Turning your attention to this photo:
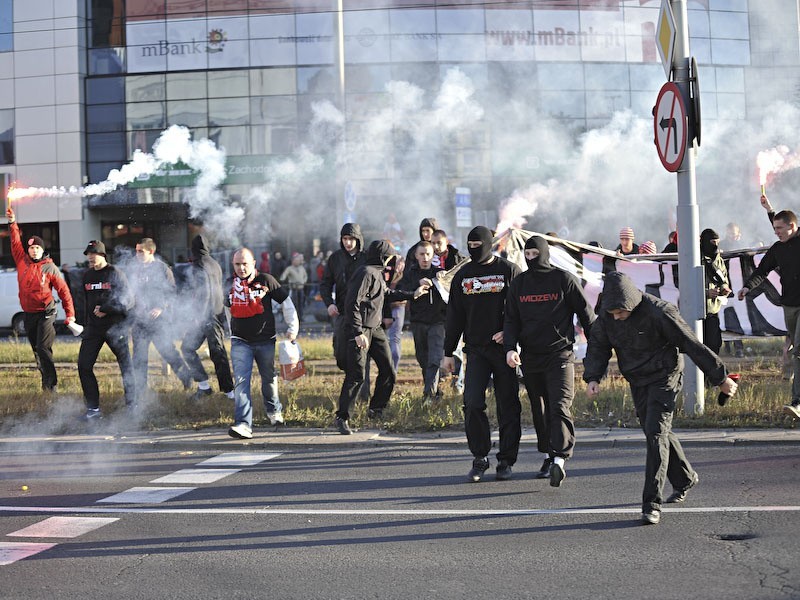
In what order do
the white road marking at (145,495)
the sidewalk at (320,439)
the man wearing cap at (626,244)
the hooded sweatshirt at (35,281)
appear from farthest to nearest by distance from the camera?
the man wearing cap at (626,244)
the hooded sweatshirt at (35,281)
the sidewalk at (320,439)
the white road marking at (145,495)

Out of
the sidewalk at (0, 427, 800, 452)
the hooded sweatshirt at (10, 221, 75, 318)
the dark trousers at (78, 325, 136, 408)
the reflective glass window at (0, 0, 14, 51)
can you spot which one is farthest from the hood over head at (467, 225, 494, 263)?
the reflective glass window at (0, 0, 14, 51)

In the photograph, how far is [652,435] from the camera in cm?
621

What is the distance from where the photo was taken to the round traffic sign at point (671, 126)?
30.3 feet

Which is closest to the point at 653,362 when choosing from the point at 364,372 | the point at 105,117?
the point at 364,372

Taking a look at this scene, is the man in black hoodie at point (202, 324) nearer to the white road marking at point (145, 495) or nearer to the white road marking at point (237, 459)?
the white road marking at point (237, 459)

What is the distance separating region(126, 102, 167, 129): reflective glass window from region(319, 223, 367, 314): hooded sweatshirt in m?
22.4

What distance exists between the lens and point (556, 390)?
7.23 meters

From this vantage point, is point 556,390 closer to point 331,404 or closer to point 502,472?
point 502,472

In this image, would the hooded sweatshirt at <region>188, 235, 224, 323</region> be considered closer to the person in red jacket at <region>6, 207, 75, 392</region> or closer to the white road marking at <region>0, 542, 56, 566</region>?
the person in red jacket at <region>6, 207, 75, 392</region>

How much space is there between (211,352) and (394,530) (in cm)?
601

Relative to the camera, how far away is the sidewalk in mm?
8680

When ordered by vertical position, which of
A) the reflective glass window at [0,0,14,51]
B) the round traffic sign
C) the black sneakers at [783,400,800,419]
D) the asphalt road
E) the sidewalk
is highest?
the reflective glass window at [0,0,14,51]

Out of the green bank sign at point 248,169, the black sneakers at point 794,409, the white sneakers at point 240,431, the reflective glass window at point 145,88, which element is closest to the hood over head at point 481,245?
the white sneakers at point 240,431

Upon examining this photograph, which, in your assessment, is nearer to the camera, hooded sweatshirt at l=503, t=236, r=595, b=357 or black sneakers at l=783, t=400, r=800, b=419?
hooded sweatshirt at l=503, t=236, r=595, b=357
